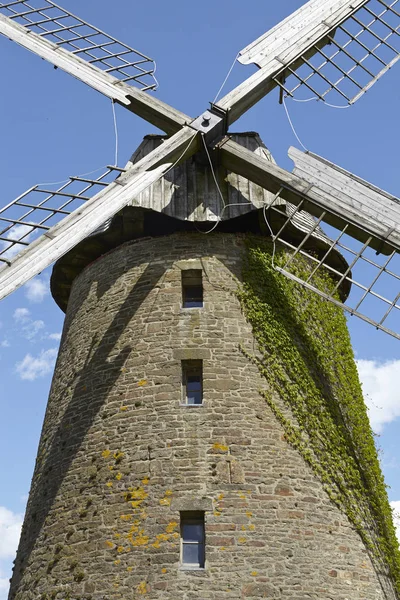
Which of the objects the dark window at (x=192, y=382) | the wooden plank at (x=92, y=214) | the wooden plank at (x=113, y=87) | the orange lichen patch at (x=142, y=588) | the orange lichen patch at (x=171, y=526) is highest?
the wooden plank at (x=113, y=87)

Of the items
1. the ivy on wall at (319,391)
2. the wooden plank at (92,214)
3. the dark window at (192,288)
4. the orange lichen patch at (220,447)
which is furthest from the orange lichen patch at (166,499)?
the wooden plank at (92,214)

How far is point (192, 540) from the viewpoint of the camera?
913cm

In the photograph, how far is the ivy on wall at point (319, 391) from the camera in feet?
32.8

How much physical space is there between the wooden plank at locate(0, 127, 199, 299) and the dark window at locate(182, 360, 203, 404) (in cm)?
231

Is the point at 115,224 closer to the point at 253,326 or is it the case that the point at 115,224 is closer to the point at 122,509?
the point at 253,326

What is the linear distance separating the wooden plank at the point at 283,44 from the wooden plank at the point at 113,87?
0.90 metres

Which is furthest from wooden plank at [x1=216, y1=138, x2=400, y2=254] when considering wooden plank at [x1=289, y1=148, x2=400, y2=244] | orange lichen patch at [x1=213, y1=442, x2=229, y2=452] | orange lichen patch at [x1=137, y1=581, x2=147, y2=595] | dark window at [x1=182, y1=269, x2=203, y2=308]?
orange lichen patch at [x1=137, y1=581, x2=147, y2=595]

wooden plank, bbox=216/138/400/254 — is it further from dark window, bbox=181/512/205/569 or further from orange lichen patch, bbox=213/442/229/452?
dark window, bbox=181/512/205/569

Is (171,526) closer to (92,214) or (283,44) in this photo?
(92,214)

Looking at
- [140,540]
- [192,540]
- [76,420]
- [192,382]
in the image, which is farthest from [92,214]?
[192,540]

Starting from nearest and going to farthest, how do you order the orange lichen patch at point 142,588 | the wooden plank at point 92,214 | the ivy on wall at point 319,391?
the orange lichen patch at point 142,588
the wooden plank at point 92,214
the ivy on wall at point 319,391

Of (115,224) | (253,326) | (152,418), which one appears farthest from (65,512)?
(115,224)

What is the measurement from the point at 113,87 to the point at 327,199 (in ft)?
12.7

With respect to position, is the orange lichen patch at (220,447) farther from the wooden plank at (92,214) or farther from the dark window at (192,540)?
the wooden plank at (92,214)
